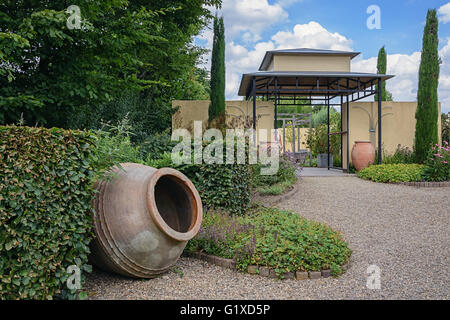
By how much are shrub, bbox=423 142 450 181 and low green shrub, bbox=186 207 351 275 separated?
21.2ft

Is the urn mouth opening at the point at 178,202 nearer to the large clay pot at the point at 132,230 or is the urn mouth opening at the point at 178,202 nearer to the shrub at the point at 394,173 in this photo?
the large clay pot at the point at 132,230

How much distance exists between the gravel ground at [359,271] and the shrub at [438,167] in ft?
9.42

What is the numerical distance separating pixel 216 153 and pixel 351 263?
245 centimetres

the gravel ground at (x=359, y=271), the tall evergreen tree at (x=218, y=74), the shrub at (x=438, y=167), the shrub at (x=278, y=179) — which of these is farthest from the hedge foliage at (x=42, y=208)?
the shrub at (x=438, y=167)

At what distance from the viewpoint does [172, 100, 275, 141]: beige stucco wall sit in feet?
37.9

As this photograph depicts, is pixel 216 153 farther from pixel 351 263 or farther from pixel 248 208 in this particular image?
pixel 351 263

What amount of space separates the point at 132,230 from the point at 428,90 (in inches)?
421

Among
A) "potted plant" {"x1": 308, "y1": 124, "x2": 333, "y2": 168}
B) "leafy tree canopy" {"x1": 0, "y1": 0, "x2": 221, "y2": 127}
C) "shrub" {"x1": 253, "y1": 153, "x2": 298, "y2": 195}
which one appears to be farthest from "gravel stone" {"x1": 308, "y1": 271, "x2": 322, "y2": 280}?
"potted plant" {"x1": 308, "y1": 124, "x2": 333, "y2": 168}

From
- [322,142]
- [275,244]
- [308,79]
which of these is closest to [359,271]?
[275,244]

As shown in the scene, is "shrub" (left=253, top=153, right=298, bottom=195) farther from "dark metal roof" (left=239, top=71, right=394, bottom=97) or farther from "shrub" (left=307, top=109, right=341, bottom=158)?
"shrub" (left=307, top=109, right=341, bottom=158)

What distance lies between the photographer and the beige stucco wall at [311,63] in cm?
1287

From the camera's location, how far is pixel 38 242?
256 cm
